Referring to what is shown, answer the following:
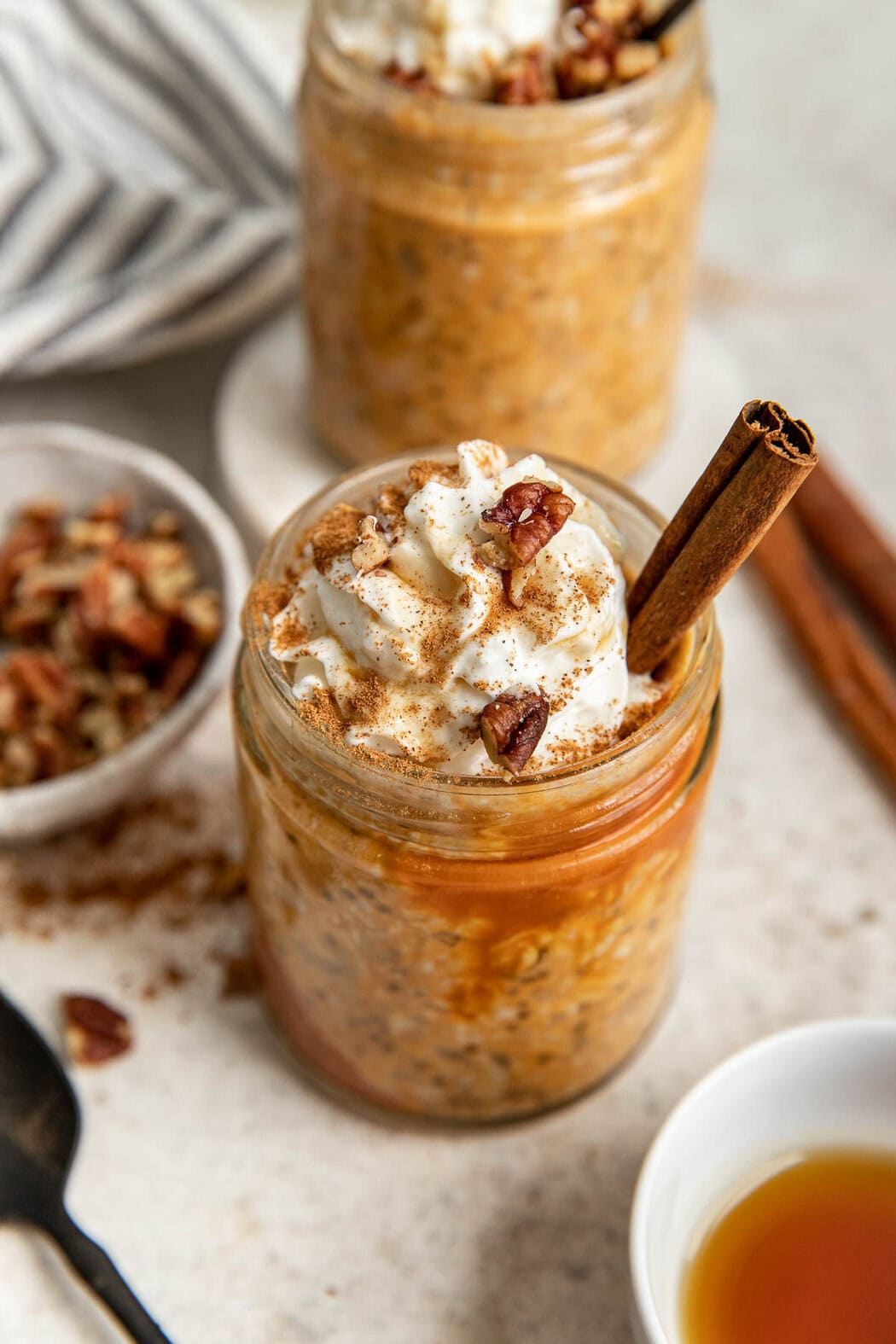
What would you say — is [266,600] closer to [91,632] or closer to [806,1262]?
[91,632]

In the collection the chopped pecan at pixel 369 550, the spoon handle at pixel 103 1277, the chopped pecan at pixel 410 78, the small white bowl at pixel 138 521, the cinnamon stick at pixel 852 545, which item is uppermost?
the chopped pecan at pixel 410 78

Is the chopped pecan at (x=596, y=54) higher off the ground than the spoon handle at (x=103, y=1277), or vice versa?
the chopped pecan at (x=596, y=54)

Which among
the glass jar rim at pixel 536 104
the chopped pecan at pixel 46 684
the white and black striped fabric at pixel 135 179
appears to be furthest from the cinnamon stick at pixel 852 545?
the chopped pecan at pixel 46 684

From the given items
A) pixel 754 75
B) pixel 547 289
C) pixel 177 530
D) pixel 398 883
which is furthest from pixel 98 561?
pixel 754 75

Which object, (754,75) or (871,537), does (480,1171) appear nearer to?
(871,537)

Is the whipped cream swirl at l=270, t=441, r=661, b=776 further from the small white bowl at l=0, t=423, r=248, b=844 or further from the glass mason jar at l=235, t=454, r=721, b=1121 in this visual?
the small white bowl at l=0, t=423, r=248, b=844

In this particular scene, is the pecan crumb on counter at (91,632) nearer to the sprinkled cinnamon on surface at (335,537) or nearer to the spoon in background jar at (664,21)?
the sprinkled cinnamon on surface at (335,537)
